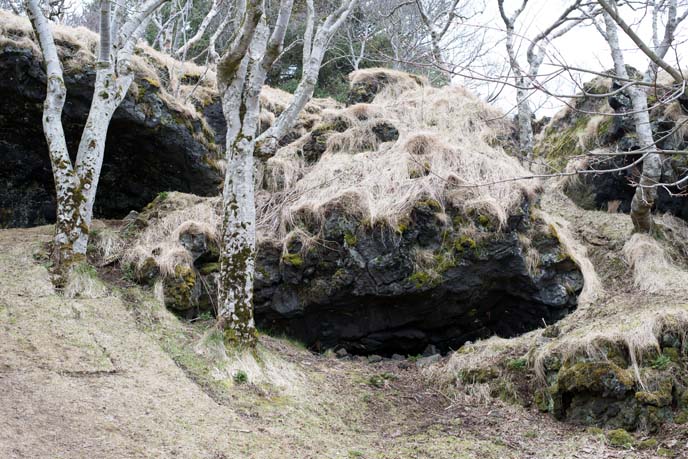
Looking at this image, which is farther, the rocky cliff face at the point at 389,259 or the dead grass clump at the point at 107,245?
the dead grass clump at the point at 107,245

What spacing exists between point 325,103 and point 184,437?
10.8 meters

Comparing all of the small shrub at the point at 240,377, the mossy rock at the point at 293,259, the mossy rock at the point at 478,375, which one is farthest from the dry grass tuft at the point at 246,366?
the mossy rock at the point at 478,375

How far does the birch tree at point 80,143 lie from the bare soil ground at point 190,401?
0.55m

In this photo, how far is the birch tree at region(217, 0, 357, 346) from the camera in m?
6.37

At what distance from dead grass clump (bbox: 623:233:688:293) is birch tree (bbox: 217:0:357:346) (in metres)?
5.78

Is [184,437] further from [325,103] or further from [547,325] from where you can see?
[325,103]

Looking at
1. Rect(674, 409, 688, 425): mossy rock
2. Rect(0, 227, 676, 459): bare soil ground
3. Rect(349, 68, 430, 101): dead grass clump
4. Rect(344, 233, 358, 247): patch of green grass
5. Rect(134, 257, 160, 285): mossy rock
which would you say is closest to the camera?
Rect(0, 227, 676, 459): bare soil ground

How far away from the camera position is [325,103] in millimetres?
14273

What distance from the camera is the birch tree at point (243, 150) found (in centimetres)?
637

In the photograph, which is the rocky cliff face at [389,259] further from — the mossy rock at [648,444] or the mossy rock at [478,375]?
the mossy rock at [648,444]

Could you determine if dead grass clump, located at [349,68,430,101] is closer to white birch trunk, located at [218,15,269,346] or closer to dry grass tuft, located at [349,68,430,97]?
dry grass tuft, located at [349,68,430,97]

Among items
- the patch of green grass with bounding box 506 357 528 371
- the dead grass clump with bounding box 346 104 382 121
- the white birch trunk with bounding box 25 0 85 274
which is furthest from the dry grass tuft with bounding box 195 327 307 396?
the dead grass clump with bounding box 346 104 382 121

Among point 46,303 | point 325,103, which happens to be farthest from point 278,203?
point 325,103

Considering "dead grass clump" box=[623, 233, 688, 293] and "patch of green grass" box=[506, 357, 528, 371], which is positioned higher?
"dead grass clump" box=[623, 233, 688, 293]
